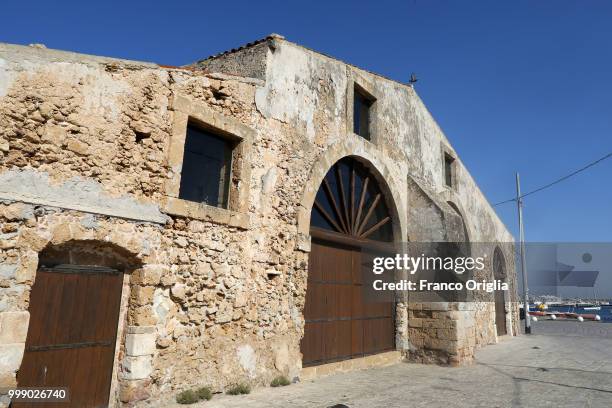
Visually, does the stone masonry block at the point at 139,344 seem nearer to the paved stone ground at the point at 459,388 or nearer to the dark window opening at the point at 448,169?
the paved stone ground at the point at 459,388

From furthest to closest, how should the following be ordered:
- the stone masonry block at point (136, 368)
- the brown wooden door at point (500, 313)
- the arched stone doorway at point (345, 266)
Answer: the brown wooden door at point (500, 313) → the arched stone doorway at point (345, 266) → the stone masonry block at point (136, 368)

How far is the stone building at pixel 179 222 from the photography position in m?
3.76

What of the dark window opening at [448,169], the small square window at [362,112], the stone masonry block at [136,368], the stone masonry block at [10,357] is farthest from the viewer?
the dark window opening at [448,169]

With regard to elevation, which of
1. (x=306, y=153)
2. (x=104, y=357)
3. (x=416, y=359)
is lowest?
(x=416, y=359)

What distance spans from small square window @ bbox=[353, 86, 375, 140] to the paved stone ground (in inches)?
187

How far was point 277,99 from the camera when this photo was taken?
20.4 ft

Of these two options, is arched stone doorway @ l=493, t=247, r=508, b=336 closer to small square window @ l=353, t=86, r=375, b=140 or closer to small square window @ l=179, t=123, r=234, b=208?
small square window @ l=353, t=86, r=375, b=140

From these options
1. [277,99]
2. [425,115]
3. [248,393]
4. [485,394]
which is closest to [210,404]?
[248,393]

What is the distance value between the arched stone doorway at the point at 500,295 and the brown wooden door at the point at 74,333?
14231 millimetres

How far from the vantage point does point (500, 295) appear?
15.6 metres

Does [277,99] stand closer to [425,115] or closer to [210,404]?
[210,404]

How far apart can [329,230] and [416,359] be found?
3475 mm
